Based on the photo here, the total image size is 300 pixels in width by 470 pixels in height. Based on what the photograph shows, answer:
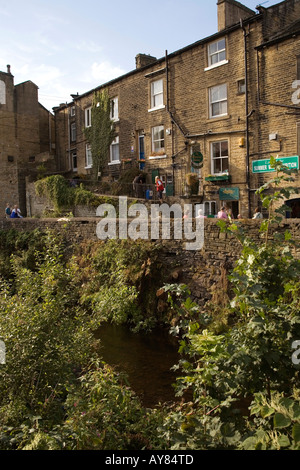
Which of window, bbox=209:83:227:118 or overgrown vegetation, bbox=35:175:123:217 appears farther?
overgrown vegetation, bbox=35:175:123:217

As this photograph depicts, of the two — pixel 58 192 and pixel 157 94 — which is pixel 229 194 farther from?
pixel 58 192

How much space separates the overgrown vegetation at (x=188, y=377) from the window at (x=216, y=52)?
14.1 metres

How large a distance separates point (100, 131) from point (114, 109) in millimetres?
1782

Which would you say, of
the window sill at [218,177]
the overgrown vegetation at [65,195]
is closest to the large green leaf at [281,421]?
the window sill at [218,177]

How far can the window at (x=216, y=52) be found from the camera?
682 inches

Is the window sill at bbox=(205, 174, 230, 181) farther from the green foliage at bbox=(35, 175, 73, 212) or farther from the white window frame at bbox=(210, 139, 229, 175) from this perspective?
the green foliage at bbox=(35, 175, 73, 212)

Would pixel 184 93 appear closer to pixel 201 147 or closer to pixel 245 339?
pixel 201 147

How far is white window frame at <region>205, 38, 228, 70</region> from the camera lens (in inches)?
680

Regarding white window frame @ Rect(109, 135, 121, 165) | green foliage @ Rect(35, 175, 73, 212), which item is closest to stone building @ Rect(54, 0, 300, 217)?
white window frame @ Rect(109, 135, 121, 165)

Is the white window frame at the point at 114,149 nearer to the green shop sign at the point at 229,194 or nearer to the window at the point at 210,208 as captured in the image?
the window at the point at 210,208

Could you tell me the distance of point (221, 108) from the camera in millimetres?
17641

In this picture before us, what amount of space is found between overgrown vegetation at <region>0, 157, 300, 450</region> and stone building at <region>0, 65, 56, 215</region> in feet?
68.2

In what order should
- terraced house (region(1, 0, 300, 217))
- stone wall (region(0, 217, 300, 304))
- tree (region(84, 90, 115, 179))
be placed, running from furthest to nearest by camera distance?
tree (region(84, 90, 115, 179))
terraced house (region(1, 0, 300, 217))
stone wall (region(0, 217, 300, 304))
